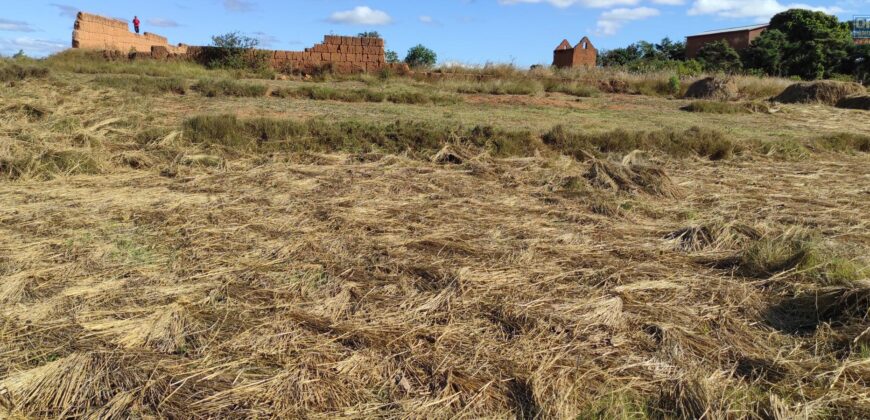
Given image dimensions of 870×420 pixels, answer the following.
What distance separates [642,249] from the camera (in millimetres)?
4348

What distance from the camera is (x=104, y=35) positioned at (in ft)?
83.9

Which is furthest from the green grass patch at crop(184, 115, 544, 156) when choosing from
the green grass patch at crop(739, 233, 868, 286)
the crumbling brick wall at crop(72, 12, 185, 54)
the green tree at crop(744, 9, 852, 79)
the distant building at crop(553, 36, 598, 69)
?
the green tree at crop(744, 9, 852, 79)

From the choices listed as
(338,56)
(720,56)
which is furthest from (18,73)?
(720,56)

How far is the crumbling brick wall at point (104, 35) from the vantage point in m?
23.8

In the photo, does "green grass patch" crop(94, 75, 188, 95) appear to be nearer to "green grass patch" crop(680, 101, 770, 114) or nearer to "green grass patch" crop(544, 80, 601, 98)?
"green grass patch" crop(544, 80, 601, 98)

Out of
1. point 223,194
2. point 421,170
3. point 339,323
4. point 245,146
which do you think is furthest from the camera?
point 245,146

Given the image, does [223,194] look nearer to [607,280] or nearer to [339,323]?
[339,323]

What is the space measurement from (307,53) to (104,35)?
31.6 feet

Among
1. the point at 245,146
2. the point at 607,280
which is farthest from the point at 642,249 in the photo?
the point at 245,146

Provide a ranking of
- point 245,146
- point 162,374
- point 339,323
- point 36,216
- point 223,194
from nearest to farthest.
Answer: point 162,374 → point 339,323 → point 36,216 → point 223,194 → point 245,146

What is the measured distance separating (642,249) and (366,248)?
77.9 inches

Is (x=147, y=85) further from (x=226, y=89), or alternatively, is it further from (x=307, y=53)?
(x=307, y=53)

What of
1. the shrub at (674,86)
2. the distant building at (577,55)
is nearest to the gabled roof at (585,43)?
the distant building at (577,55)

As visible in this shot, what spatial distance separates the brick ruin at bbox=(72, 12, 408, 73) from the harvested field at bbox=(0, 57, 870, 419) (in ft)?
50.1
